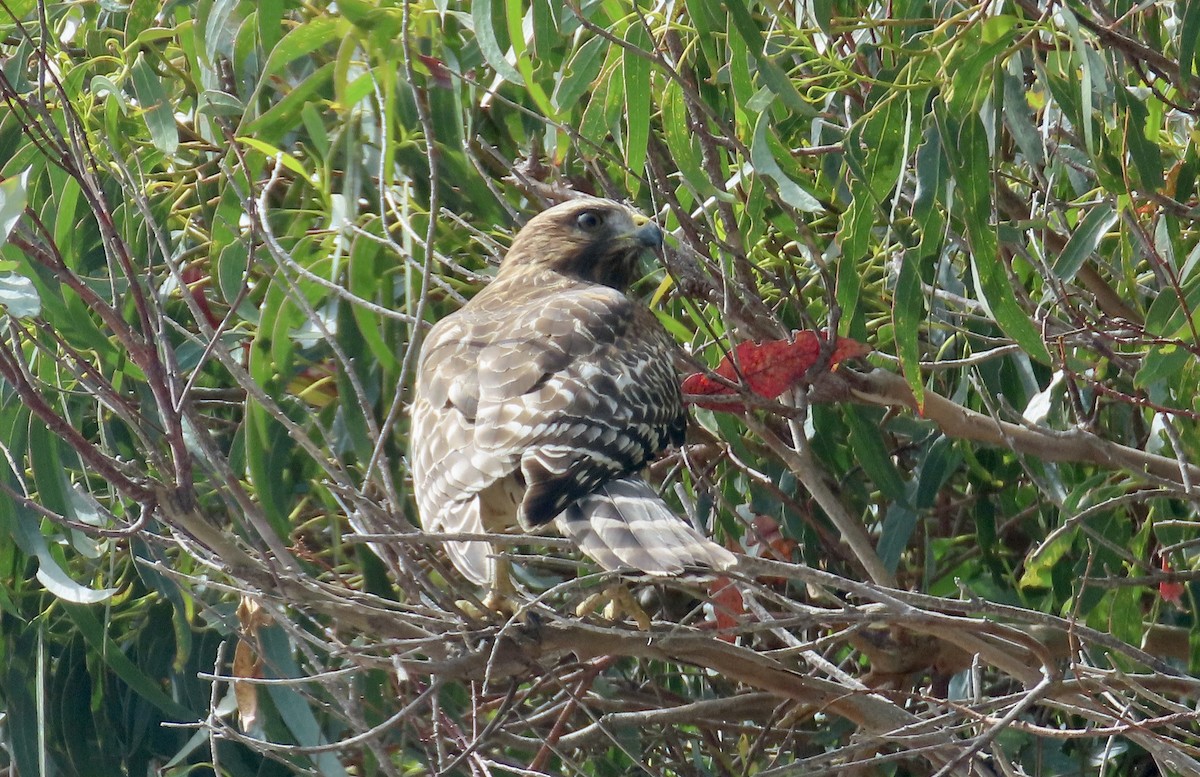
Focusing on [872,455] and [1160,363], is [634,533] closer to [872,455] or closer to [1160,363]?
[872,455]

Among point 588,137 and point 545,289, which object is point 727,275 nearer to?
point 588,137

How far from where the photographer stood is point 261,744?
2688 millimetres

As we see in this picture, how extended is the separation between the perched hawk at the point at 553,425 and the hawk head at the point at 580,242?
78 millimetres

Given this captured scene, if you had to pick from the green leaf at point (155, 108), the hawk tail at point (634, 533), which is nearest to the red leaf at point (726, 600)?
the hawk tail at point (634, 533)

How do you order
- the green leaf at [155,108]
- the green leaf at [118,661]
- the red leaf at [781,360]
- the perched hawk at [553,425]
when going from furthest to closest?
the green leaf at [118,661], the green leaf at [155,108], the red leaf at [781,360], the perched hawk at [553,425]

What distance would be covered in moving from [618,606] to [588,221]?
3.51 feet

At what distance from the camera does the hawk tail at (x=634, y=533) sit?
2.29 meters

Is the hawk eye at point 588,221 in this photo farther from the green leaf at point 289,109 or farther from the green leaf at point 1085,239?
the green leaf at point 1085,239

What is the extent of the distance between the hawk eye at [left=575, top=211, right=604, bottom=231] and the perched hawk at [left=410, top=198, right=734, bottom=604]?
136 mm

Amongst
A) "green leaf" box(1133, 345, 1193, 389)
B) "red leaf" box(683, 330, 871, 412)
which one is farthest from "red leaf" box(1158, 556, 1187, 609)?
"red leaf" box(683, 330, 871, 412)

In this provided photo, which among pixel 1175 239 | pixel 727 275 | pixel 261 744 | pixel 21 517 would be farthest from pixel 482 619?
pixel 1175 239

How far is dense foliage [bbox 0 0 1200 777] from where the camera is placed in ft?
7.97

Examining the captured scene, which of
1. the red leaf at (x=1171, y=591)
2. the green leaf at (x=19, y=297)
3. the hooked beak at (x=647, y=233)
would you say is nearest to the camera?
the green leaf at (x=19, y=297)

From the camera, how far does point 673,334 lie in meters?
3.63
